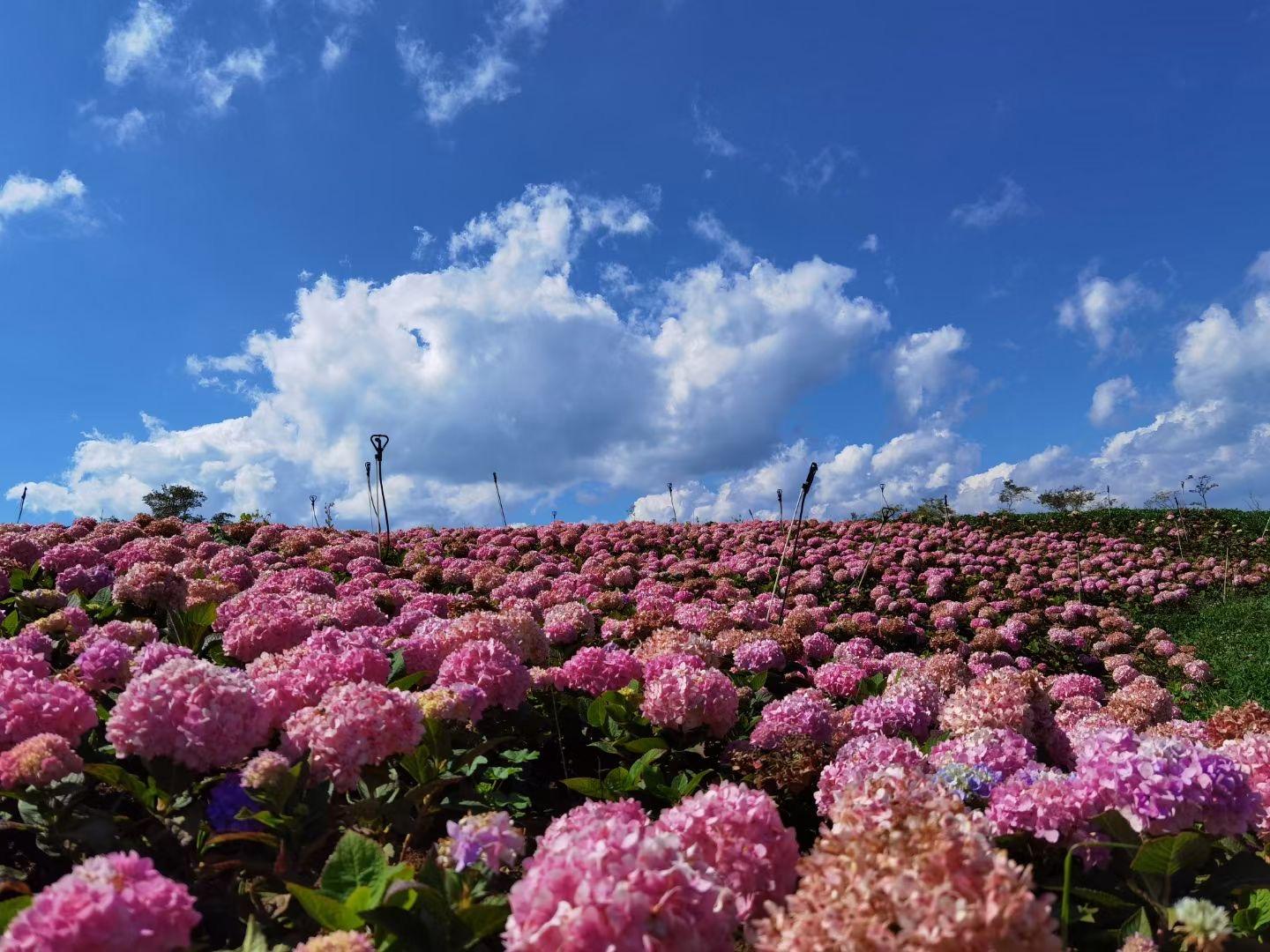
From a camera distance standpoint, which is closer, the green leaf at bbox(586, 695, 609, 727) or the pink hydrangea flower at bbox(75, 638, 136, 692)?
the pink hydrangea flower at bbox(75, 638, 136, 692)

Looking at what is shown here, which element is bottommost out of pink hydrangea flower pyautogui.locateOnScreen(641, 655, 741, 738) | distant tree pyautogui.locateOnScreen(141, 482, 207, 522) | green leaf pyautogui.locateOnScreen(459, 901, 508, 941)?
green leaf pyautogui.locateOnScreen(459, 901, 508, 941)

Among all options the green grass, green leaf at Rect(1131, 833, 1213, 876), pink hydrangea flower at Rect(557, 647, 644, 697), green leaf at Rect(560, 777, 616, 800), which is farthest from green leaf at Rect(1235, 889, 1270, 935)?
the green grass

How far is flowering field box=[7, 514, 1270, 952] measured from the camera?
1788 mm

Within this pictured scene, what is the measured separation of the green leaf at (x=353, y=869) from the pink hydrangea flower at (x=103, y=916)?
1.52 feet

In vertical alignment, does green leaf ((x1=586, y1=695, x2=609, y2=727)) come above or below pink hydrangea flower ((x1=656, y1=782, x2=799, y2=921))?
above

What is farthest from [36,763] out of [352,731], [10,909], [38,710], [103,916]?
[103,916]

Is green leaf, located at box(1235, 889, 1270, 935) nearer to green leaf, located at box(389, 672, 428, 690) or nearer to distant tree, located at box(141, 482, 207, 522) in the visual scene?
green leaf, located at box(389, 672, 428, 690)

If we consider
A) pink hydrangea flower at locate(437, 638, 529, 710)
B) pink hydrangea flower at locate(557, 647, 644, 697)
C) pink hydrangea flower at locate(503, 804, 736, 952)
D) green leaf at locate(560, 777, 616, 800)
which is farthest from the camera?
pink hydrangea flower at locate(557, 647, 644, 697)

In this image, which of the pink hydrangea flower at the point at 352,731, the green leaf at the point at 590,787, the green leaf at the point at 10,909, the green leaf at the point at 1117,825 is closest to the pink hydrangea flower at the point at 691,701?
the green leaf at the point at 590,787

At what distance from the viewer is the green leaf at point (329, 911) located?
90.3 inches

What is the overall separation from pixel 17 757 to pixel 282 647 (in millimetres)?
2107

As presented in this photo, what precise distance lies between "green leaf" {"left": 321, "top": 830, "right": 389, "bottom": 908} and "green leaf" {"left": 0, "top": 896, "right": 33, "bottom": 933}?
81cm

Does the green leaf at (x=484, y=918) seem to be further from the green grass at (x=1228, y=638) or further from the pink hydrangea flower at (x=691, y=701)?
the green grass at (x=1228, y=638)

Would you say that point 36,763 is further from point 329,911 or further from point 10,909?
point 329,911
